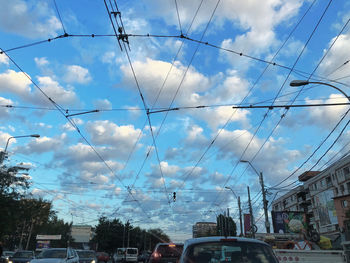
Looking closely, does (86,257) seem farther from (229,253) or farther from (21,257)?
(229,253)

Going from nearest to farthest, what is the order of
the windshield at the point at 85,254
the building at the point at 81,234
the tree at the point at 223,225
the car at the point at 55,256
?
the car at the point at 55,256
the windshield at the point at 85,254
the tree at the point at 223,225
the building at the point at 81,234

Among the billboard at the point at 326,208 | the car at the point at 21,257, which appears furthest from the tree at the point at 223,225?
the car at the point at 21,257

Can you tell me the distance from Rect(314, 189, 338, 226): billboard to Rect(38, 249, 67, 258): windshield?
186 feet

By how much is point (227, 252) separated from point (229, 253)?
0.03 metres

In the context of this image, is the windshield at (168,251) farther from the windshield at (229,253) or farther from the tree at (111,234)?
the tree at (111,234)

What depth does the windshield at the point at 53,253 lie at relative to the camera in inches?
478

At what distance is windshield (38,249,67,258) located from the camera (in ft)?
39.8

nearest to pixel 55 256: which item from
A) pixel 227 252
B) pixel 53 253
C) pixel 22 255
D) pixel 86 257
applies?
pixel 53 253

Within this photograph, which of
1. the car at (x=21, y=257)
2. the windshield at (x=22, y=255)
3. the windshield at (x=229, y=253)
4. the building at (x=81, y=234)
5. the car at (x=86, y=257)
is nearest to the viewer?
the windshield at (x=229, y=253)

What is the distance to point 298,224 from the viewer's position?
144 feet

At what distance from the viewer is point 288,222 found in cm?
4378

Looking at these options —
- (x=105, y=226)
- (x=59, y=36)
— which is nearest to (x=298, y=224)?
(x=59, y=36)

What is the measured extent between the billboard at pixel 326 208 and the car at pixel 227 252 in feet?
200

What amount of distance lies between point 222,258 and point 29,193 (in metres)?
32.1
